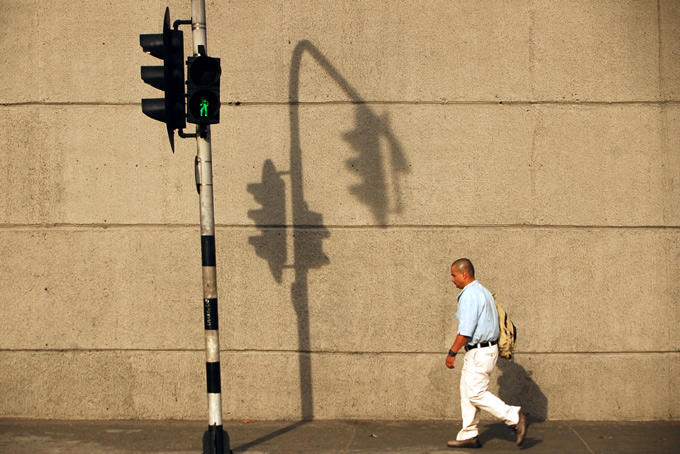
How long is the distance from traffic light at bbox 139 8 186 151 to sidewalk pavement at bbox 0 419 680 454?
10.2ft

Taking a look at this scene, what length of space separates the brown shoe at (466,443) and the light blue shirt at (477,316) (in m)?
0.97

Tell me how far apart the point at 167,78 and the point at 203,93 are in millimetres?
313

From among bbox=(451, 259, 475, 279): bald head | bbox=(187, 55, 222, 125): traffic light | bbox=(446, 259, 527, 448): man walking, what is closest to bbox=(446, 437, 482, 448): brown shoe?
bbox=(446, 259, 527, 448): man walking

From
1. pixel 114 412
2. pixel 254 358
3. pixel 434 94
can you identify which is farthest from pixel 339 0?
pixel 114 412

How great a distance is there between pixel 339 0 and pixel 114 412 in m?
5.26

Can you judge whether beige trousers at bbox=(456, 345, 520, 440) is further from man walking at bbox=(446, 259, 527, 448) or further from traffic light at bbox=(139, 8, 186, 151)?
traffic light at bbox=(139, 8, 186, 151)

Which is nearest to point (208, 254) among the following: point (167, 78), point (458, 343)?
point (167, 78)

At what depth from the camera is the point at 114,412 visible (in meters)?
7.68

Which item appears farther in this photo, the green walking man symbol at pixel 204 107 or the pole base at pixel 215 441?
the pole base at pixel 215 441

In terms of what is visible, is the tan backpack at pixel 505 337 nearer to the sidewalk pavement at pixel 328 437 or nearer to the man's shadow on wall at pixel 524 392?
the sidewalk pavement at pixel 328 437

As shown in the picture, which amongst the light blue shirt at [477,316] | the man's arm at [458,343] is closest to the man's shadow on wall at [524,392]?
the light blue shirt at [477,316]

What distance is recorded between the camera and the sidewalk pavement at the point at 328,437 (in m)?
6.51

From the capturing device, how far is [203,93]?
18.7 feet

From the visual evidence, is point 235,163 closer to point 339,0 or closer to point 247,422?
point 339,0
